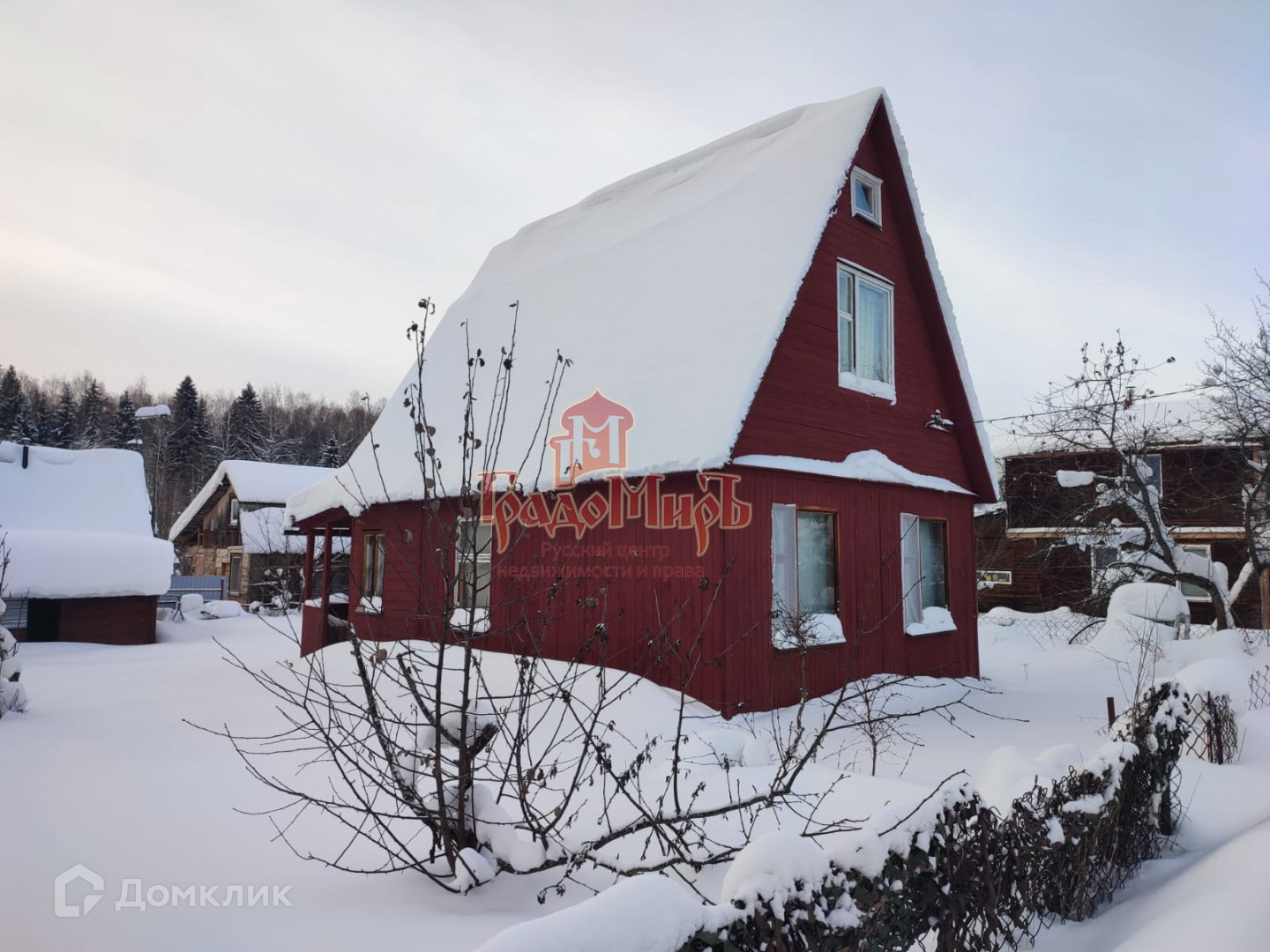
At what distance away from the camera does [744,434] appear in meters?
8.49

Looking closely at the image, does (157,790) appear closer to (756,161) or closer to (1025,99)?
(756,161)

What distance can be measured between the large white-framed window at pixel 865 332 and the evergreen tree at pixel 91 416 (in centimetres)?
6231

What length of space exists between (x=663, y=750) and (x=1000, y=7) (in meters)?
9.24

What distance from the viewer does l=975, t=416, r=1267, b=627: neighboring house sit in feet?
68.6

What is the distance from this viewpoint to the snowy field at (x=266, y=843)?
3.00 m

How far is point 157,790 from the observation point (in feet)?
17.9

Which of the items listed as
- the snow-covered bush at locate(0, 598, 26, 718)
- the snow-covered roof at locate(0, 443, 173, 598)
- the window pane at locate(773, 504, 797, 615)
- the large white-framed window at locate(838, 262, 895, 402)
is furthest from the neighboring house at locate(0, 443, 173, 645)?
the large white-framed window at locate(838, 262, 895, 402)


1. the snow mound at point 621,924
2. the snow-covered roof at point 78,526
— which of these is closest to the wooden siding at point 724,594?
the snow mound at point 621,924

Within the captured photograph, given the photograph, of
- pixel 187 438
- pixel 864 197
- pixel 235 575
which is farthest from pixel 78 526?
pixel 187 438

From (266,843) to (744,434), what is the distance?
5.96 metres

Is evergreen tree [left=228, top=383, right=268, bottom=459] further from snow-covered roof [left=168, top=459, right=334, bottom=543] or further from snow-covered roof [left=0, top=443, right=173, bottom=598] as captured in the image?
snow-covered roof [left=0, top=443, right=173, bottom=598]

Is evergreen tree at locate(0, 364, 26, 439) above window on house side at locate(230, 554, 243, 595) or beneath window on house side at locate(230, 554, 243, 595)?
above

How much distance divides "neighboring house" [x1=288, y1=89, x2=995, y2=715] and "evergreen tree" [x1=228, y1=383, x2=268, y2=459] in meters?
50.5

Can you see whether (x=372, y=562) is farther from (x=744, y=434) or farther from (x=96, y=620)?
(x=96, y=620)
